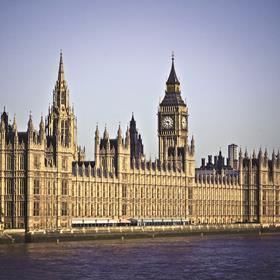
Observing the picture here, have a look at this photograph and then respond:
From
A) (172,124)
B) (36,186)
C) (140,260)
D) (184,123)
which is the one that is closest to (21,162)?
(36,186)

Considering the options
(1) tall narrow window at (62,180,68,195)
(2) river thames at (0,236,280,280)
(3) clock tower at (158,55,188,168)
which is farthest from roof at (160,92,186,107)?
(2) river thames at (0,236,280,280)

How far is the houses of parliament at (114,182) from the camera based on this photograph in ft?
444

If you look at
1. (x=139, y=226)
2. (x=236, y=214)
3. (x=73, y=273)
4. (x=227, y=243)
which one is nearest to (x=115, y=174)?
(x=139, y=226)

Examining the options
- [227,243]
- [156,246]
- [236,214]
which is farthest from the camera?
[236,214]

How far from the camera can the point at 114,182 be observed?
157875 mm

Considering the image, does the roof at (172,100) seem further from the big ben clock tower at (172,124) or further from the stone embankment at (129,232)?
the stone embankment at (129,232)

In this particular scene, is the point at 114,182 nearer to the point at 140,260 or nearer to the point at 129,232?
the point at 129,232

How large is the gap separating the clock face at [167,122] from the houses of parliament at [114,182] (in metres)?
0.16

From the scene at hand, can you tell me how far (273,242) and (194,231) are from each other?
20.9 m

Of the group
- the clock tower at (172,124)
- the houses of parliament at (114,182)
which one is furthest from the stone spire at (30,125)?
the clock tower at (172,124)

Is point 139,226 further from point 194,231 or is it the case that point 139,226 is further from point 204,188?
point 204,188

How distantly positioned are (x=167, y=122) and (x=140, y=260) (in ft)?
303

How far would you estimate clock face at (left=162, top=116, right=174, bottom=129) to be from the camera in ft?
650

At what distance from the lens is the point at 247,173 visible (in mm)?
195750
